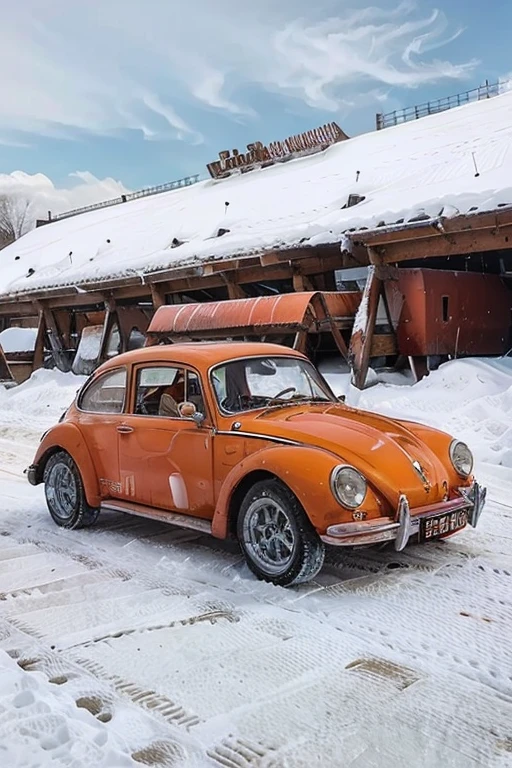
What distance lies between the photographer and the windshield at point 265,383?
5.03 metres

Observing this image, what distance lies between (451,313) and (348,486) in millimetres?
8502

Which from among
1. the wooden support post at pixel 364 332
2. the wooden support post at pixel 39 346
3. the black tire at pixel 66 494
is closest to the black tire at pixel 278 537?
the black tire at pixel 66 494

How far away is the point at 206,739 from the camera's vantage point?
2578 mm

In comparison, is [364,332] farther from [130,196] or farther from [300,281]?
[130,196]

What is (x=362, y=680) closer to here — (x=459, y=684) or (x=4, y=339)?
(x=459, y=684)

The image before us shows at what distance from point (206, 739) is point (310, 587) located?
5.43 ft

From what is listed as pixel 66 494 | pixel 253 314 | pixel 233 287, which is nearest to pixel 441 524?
pixel 66 494

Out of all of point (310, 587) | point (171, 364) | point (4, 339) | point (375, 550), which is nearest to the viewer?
point (310, 587)

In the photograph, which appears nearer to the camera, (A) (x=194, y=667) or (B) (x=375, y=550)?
(A) (x=194, y=667)

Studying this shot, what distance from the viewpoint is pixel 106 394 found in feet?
19.4

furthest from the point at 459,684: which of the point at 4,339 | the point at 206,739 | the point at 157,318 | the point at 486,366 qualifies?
the point at 4,339

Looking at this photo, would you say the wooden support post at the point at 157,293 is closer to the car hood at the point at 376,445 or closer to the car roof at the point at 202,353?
the car roof at the point at 202,353

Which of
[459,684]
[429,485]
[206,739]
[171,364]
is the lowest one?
[459,684]

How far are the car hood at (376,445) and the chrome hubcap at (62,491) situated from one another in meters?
2.03
